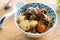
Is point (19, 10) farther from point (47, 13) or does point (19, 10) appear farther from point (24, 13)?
point (47, 13)

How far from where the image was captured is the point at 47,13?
793 millimetres

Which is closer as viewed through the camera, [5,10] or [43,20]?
[43,20]

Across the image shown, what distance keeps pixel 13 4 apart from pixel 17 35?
0.23 meters

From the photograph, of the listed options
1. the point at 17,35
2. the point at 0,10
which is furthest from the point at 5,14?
the point at 17,35

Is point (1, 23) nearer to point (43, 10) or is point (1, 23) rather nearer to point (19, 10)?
point (19, 10)

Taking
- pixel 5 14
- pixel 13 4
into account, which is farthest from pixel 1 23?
pixel 13 4

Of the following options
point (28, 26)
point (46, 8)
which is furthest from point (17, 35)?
point (46, 8)

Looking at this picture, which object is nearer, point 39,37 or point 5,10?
point 39,37

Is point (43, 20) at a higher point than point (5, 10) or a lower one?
lower

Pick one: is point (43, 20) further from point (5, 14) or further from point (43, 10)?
point (5, 14)

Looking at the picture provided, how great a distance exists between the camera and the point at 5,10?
87cm

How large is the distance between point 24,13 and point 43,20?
4.2 inches

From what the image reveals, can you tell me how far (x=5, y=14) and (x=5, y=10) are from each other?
0.14 ft

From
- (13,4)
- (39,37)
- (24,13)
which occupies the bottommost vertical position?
(39,37)
